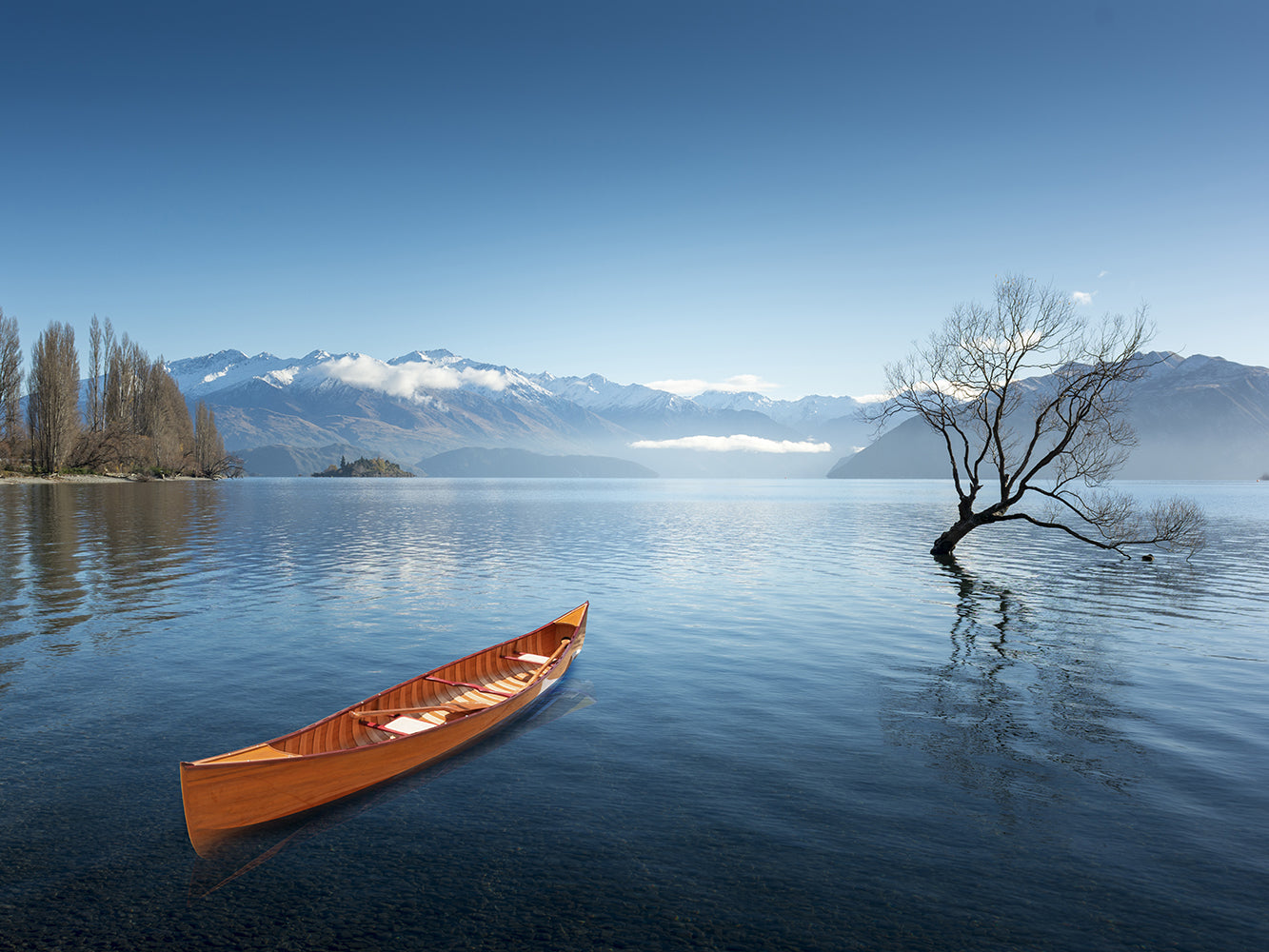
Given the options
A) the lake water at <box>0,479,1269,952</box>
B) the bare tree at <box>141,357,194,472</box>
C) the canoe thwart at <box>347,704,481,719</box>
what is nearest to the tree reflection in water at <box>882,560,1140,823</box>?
the lake water at <box>0,479,1269,952</box>

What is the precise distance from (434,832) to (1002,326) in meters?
38.6

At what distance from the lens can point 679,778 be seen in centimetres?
1268

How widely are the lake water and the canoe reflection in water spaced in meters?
0.07

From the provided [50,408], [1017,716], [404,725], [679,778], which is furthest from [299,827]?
[50,408]

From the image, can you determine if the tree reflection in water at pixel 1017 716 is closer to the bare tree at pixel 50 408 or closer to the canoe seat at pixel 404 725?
the canoe seat at pixel 404 725

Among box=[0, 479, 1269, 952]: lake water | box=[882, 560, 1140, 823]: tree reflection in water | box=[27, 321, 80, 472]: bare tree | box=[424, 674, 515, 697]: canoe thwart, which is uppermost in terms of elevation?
box=[27, 321, 80, 472]: bare tree

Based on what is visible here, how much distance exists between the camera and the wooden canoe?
1004 cm

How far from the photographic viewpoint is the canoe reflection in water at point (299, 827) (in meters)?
9.52

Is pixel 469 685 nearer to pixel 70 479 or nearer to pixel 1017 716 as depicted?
pixel 1017 716

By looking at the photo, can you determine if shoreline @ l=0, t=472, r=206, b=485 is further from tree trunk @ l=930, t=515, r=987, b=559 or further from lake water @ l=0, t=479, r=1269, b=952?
tree trunk @ l=930, t=515, r=987, b=559

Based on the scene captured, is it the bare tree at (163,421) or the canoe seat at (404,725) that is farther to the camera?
the bare tree at (163,421)

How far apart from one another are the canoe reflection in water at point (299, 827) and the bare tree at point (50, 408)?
489ft

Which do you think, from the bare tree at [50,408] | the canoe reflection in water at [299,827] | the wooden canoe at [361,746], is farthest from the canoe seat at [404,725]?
the bare tree at [50,408]

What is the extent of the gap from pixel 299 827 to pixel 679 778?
6.47 meters
